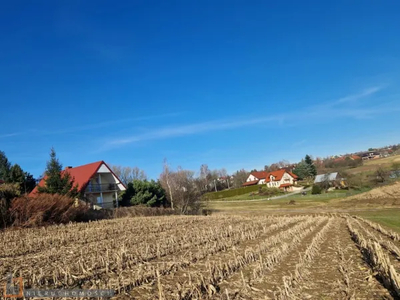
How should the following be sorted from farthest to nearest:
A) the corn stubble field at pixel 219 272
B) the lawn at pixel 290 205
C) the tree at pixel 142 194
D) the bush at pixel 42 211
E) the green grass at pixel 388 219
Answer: the lawn at pixel 290 205
the tree at pixel 142 194
the green grass at pixel 388 219
the bush at pixel 42 211
the corn stubble field at pixel 219 272

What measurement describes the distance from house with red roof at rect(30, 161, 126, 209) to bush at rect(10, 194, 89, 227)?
50.5 ft

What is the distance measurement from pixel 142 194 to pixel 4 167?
25.1 meters

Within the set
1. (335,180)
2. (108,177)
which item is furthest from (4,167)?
(335,180)

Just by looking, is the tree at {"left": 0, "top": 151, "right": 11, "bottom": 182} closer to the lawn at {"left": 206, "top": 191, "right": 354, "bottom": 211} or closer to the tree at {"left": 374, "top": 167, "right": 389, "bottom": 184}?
the lawn at {"left": 206, "top": 191, "right": 354, "bottom": 211}

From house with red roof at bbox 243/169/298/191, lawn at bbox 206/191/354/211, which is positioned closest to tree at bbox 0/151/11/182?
lawn at bbox 206/191/354/211

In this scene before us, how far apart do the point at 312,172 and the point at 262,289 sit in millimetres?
103888

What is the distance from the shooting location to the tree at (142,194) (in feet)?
142

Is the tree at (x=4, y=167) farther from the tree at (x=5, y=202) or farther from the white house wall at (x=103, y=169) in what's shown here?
the tree at (x=5, y=202)

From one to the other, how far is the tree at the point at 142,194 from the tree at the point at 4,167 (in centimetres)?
1974

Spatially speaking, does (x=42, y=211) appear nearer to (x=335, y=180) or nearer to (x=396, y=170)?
(x=335, y=180)

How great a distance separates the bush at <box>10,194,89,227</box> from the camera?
22125mm

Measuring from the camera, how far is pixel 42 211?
916 inches

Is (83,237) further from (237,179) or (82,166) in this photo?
(237,179)

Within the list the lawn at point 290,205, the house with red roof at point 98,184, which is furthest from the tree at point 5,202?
the lawn at point 290,205
